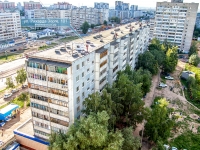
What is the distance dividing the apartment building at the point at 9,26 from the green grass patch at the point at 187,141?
344 ft

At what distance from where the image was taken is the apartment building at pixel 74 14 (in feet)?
516

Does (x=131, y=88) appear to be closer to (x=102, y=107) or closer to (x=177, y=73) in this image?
(x=102, y=107)

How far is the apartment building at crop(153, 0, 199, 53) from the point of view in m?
92.1

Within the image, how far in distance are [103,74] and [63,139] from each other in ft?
54.3

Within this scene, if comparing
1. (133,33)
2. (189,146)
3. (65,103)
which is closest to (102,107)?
(65,103)

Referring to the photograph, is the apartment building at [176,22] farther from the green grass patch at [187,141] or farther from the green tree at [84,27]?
the green grass patch at [187,141]

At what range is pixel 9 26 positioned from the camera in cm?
10694

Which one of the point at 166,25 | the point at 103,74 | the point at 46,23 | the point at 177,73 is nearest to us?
the point at 103,74

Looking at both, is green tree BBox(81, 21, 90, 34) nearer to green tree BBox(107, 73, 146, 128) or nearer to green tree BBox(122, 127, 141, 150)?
green tree BBox(107, 73, 146, 128)

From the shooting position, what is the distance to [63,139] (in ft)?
82.3

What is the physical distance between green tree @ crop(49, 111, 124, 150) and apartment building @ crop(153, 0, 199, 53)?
8794 centimetres

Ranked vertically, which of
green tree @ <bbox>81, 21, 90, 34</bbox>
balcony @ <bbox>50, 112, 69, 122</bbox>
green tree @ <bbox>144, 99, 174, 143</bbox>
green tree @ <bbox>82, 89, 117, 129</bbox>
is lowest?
green tree @ <bbox>144, 99, 174, 143</bbox>

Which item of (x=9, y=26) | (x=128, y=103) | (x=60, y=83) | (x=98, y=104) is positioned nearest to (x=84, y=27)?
(x=9, y=26)

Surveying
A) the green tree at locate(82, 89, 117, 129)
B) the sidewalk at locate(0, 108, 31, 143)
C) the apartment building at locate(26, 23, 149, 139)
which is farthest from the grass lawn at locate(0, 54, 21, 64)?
the green tree at locate(82, 89, 117, 129)
